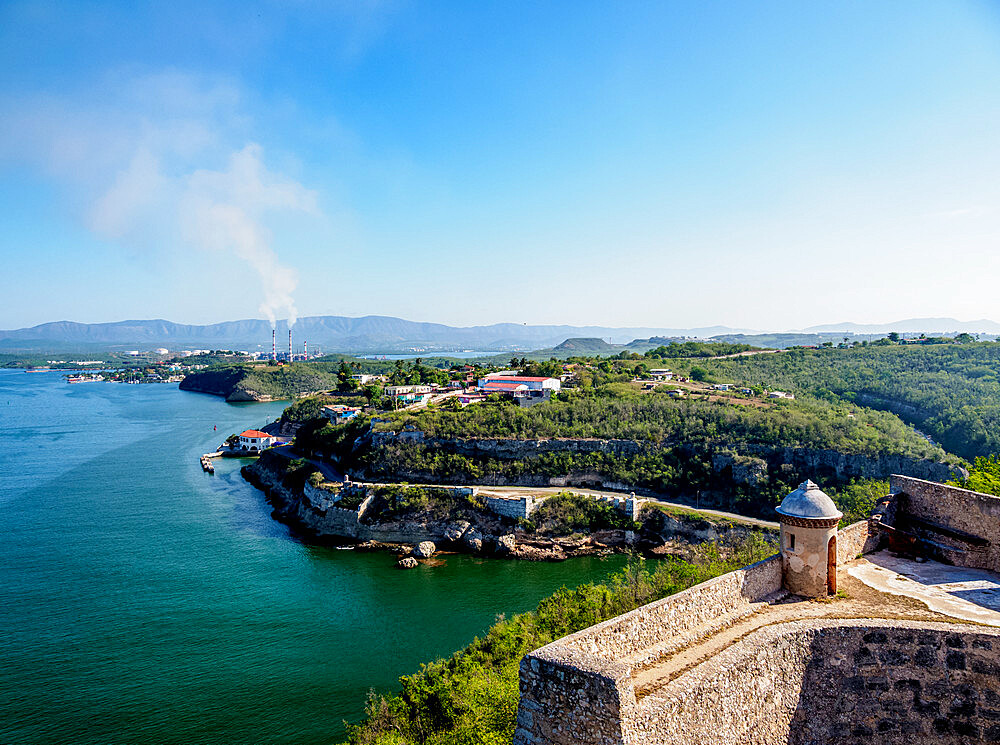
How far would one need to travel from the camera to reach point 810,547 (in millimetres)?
8320

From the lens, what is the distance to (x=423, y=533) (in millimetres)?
30953

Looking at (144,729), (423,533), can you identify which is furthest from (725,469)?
(144,729)

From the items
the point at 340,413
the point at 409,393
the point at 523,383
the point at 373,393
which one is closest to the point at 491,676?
the point at 340,413

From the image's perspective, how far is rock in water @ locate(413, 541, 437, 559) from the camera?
29078mm

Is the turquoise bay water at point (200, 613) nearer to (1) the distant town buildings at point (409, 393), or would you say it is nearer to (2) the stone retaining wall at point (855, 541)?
(2) the stone retaining wall at point (855, 541)

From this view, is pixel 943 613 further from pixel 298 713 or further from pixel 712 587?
pixel 298 713

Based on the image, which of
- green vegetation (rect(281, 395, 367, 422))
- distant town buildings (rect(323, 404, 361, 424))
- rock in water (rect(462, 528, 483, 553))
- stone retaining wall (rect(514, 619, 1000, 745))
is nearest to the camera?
stone retaining wall (rect(514, 619, 1000, 745))

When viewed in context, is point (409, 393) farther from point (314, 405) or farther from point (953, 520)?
point (953, 520)

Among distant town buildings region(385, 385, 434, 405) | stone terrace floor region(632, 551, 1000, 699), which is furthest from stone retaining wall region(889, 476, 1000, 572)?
distant town buildings region(385, 385, 434, 405)

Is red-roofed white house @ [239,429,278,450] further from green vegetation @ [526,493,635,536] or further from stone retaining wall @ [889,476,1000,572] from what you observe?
stone retaining wall @ [889,476,1000,572]

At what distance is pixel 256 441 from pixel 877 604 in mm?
56890

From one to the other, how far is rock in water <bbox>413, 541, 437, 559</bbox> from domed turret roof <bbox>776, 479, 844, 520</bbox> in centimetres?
2325

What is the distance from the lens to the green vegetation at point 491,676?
1177 centimetres

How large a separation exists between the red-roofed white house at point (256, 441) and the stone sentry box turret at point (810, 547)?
178 feet
